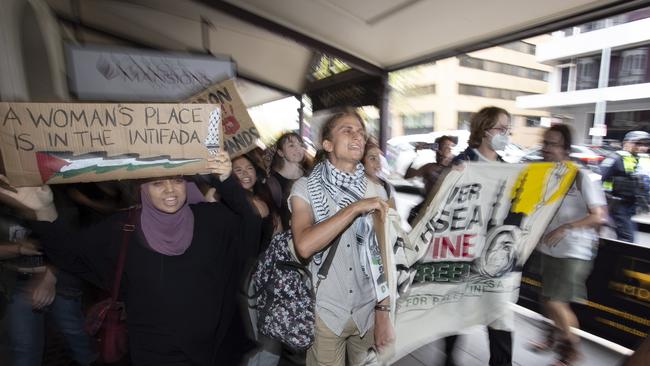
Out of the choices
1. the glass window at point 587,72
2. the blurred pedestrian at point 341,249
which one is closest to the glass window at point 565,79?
the glass window at point 587,72

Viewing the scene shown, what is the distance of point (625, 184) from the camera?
4922 millimetres

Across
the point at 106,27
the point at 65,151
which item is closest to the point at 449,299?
the point at 65,151

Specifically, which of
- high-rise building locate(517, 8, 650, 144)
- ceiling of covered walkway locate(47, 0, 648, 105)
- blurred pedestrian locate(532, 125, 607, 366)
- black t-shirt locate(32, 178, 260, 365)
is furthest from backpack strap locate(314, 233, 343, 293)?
high-rise building locate(517, 8, 650, 144)

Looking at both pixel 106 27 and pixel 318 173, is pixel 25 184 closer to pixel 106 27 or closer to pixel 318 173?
pixel 318 173

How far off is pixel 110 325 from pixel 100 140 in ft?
Answer: 2.80

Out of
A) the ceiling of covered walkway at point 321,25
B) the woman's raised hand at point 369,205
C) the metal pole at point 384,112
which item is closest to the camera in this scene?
the woman's raised hand at point 369,205

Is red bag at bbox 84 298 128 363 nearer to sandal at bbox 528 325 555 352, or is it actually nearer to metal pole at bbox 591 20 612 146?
sandal at bbox 528 325 555 352

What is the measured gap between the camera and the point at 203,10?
5586mm

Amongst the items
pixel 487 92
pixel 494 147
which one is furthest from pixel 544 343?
pixel 487 92

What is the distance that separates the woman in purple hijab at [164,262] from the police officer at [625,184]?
5.60m

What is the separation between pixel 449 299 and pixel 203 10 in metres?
5.58

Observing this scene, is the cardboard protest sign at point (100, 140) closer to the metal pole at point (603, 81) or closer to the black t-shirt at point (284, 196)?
the black t-shirt at point (284, 196)

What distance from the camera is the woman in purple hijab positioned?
56.5 inches

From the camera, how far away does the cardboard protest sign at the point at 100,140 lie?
4.30 feet
